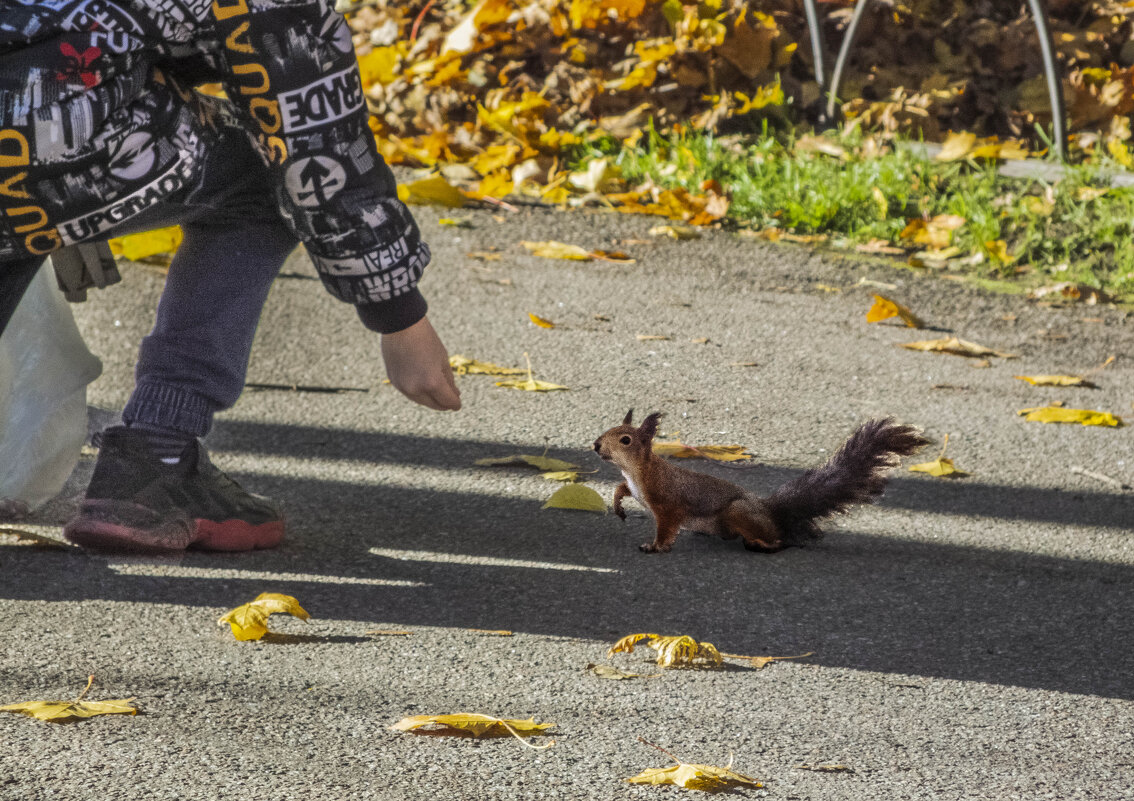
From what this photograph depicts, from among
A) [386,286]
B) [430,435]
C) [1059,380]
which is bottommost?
[1059,380]

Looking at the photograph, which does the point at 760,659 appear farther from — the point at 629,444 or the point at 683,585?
the point at 629,444

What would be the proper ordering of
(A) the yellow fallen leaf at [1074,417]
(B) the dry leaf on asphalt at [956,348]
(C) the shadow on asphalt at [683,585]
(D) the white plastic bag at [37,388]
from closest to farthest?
(C) the shadow on asphalt at [683,585] < (D) the white plastic bag at [37,388] < (A) the yellow fallen leaf at [1074,417] < (B) the dry leaf on asphalt at [956,348]

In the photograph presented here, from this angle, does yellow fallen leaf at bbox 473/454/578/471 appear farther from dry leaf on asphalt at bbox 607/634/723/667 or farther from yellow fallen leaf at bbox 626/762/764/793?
yellow fallen leaf at bbox 626/762/764/793

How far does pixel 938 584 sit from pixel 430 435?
1281 millimetres

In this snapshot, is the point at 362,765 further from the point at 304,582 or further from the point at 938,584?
the point at 938,584

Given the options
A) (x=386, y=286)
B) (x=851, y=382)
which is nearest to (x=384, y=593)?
(x=386, y=286)

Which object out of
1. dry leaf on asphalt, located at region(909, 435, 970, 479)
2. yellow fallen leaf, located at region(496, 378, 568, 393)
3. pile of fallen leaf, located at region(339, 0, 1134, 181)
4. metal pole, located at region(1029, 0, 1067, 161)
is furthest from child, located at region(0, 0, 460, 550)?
metal pole, located at region(1029, 0, 1067, 161)

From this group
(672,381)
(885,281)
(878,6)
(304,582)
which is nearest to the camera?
(304,582)

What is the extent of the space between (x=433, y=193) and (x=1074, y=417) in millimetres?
2811

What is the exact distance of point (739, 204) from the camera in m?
4.93

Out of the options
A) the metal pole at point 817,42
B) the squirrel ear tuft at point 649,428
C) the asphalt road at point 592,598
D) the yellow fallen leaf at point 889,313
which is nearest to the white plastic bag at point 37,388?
the asphalt road at point 592,598

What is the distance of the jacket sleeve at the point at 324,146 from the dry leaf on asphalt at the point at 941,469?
1.34 metres

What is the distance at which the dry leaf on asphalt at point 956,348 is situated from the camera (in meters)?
3.67

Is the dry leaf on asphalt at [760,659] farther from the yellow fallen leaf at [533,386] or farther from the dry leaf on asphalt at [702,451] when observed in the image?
the yellow fallen leaf at [533,386]
